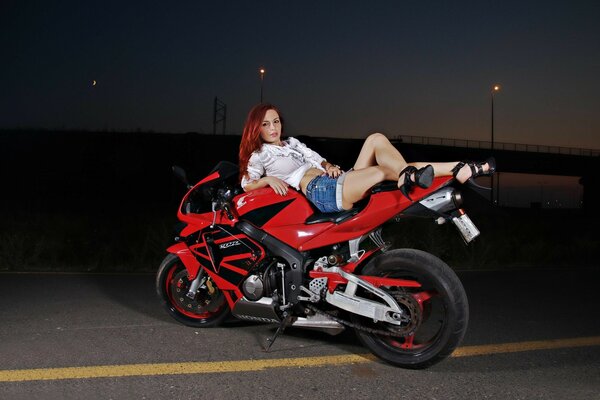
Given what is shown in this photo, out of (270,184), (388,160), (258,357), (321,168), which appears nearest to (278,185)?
(270,184)

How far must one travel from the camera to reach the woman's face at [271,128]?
220 inches

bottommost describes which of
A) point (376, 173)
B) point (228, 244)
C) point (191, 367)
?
point (191, 367)

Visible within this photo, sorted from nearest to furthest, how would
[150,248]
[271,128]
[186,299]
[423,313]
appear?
1. [423,313]
2. [271,128]
3. [186,299]
4. [150,248]

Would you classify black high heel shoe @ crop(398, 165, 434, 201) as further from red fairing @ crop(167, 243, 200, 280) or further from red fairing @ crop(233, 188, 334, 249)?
red fairing @ crop(167, 243, 200, 280)

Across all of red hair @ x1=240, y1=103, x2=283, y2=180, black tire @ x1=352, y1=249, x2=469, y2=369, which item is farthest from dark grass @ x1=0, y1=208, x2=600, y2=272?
black tire @ x1=352, y1=249, x2=469, y2=369

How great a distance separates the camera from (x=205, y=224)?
5410 mm

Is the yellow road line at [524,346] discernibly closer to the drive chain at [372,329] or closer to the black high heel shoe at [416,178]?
the drive chain at [372,329]

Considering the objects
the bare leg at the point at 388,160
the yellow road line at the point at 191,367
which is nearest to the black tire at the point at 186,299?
the yellow road line at the point at 191,367

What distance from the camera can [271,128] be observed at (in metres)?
5.58

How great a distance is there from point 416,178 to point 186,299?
257 centimetres

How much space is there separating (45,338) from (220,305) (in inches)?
55.0

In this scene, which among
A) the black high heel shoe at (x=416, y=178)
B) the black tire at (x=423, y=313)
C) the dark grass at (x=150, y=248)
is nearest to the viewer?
the black high heel shoe at (x=416, y=178)

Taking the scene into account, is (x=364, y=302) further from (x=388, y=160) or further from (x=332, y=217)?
(x=388, y=160)

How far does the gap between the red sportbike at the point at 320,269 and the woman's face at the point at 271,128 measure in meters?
0.45
